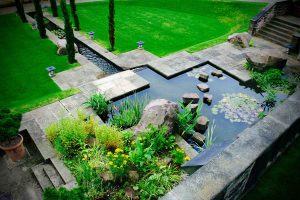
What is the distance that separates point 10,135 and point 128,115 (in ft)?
11.6

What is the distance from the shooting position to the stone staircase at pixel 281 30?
14.4 m

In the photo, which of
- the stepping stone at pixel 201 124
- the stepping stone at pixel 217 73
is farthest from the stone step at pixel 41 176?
the stepping stone at pixel 217 73

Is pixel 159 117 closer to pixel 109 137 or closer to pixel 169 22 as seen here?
pixel 109 137

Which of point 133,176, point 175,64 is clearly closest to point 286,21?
point 175,64

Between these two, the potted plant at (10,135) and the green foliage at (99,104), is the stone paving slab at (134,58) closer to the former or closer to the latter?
the green foliage at (99,104)

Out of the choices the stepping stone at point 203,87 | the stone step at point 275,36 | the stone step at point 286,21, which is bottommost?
the stepping stone at point 203,87

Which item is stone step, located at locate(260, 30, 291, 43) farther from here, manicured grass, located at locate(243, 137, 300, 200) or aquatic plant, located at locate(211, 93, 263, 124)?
manicured grass, located at locate(243, 137, 300, 200)

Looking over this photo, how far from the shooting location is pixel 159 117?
7.93 metres

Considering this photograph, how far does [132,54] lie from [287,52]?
26.4ft

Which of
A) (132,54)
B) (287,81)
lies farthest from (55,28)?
(287,81)

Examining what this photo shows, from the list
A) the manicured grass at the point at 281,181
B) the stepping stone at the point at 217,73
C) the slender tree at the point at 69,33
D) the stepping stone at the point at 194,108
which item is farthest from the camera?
the stepping stone at the point at 217,73

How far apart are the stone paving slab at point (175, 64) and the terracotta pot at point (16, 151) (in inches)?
252

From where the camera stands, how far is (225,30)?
16.3 meters

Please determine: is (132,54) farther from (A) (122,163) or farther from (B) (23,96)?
(A) (122,163)
